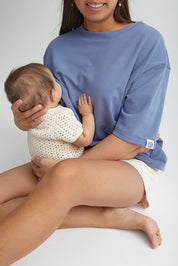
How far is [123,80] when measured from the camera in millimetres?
1594

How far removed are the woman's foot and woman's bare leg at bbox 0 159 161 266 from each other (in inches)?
0.5

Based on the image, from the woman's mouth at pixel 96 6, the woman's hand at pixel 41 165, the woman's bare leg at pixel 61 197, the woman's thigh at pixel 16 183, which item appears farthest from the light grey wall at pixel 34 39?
the woman's mouth at pixel 96 6

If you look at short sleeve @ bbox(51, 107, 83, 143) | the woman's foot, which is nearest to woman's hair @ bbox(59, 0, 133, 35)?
short sleeve @ bbox(51, 107, 83, 143)

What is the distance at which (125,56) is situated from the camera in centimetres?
161

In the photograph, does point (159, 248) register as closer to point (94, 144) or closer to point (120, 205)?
point (120, 205)

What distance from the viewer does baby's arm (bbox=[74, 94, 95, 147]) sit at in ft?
5.15

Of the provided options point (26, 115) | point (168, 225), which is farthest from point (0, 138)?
point (168, 225)

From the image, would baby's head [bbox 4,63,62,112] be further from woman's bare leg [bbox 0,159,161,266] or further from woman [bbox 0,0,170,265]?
woman's bare leg [bbox 0,159,161,266]

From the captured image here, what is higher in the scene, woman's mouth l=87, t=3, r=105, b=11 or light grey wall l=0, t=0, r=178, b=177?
woman's mouth l=87, t=3, r=105, b=11

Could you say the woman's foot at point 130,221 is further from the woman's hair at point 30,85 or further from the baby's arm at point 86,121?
the woman's hair at point 30,85

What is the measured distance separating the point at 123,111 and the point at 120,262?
57 cm

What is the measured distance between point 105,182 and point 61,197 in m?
0.19

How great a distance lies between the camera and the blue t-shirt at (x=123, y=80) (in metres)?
1.55

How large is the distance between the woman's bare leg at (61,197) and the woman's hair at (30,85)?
0.35 metres
